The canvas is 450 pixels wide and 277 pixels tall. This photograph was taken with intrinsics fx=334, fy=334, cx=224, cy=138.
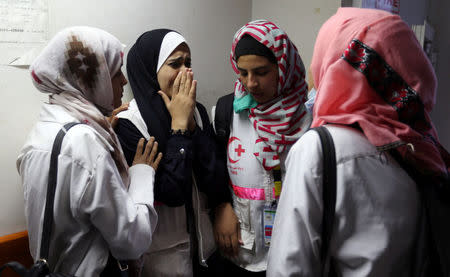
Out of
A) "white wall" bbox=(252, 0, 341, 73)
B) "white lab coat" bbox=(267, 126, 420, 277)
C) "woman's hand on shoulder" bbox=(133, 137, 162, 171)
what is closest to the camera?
"white lab coat" bbox=(267, 126, 420, 277)

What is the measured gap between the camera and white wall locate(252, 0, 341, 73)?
1979mm

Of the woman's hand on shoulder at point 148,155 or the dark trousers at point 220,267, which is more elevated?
the woman's hand on shoulder at point 148,155

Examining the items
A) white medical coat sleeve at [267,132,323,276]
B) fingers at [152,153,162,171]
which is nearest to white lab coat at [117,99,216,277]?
fingers at [152,153,162,171]

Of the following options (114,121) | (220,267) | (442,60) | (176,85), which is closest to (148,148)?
(114,121)

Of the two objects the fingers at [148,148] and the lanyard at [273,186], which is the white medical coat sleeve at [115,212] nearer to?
the fingers at [148,148]

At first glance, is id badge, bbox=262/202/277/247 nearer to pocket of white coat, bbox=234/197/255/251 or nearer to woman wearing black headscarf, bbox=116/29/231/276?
pocket of white coat, bbox=234/197/255/251

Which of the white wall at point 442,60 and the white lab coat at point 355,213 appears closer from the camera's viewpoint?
the white lab coat at point 355,213

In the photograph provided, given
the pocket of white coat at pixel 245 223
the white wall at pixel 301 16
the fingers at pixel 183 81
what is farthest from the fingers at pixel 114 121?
the white wall at pixel 301 16

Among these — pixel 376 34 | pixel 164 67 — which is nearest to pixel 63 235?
pixel 164 67

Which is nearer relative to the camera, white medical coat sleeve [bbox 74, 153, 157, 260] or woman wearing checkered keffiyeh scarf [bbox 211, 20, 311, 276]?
white medical coat sleeve [bbox 74, 153, 157, 260]

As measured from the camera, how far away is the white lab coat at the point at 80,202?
88cm

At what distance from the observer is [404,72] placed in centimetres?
78

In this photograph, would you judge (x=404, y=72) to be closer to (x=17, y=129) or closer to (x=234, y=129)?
(x=234, y=129)

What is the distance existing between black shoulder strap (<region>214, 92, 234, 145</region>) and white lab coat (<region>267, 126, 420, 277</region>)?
692 millimetres
